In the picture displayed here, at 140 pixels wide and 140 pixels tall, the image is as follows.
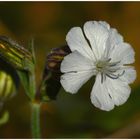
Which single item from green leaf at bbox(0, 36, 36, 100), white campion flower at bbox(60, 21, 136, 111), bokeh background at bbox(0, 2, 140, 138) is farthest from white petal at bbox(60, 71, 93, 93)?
bokeh background at bbox(0, 2, 140, 138)

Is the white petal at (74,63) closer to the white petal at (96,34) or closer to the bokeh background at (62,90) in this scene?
the white petal at (96,34)

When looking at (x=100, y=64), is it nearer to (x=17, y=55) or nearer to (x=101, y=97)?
(x=101, y=97)

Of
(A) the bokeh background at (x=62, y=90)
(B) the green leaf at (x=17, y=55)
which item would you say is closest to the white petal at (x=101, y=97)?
(B) the green leaf at (x=17, y=55)

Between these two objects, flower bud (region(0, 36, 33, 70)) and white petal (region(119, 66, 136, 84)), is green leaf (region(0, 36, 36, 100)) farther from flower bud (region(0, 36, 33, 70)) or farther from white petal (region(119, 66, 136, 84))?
white petal (region(119, 66, 136, 84))

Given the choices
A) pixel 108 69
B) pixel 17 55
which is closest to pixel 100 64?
pixel 108 69

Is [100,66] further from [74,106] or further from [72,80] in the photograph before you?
[74,106]

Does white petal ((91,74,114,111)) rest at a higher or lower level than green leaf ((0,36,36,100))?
lower
